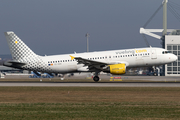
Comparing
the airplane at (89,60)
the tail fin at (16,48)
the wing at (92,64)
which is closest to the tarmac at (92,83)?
the airplane at (89,60)

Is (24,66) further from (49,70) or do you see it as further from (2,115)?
(2,115)

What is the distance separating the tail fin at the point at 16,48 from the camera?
49.6m

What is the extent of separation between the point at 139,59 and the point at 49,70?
1536 cm

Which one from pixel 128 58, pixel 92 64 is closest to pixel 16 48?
pixel 92 64

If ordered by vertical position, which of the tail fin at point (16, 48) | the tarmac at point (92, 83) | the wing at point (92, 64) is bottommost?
the tarmac at point (92, 83)

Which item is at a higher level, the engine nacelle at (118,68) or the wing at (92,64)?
the wing at (92,64)

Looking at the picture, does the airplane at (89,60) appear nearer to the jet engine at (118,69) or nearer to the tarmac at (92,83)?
the jet engine at (118,69)

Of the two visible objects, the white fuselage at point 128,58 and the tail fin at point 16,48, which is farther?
the tail fin at point 16,48

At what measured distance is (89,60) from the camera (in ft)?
151

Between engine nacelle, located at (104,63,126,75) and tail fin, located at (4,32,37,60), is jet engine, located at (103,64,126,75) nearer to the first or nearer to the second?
engine nacelle, located at (104,63,126,75)

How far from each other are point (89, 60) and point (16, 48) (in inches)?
519

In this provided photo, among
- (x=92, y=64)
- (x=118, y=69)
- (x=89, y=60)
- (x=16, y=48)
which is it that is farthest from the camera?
(x=16, y=48)

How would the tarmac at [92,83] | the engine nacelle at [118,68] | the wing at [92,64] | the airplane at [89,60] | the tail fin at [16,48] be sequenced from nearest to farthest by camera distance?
the tarmac at [92,83] → the engine nacelle at [118,68] → the wing at [92,64] → the airplane at [89,60] → the tail fin at [16,48]

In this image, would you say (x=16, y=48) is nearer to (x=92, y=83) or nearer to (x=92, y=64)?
(x=92, y=64)
